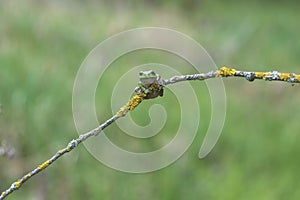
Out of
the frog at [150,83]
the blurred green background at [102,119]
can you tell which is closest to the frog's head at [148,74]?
the frog at [150,83]

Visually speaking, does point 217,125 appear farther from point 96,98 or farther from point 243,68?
point 243,68

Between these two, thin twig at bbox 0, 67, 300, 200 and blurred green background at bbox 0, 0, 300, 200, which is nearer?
thin twig at bbox 0, 67, 300, 200

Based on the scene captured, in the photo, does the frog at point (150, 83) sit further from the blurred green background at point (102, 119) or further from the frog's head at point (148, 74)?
the blurred green background at point (102, 119)

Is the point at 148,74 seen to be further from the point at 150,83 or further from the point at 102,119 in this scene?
the point at 102,119

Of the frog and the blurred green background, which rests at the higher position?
the blurred green background

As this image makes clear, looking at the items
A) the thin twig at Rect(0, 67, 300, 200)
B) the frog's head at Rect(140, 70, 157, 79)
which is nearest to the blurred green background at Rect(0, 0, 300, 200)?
the thin twig at Rect(0, 67, 300, 200)

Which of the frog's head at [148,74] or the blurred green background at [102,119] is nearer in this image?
the frog's head at [148,74]

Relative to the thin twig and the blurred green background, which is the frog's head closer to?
the thin twig
